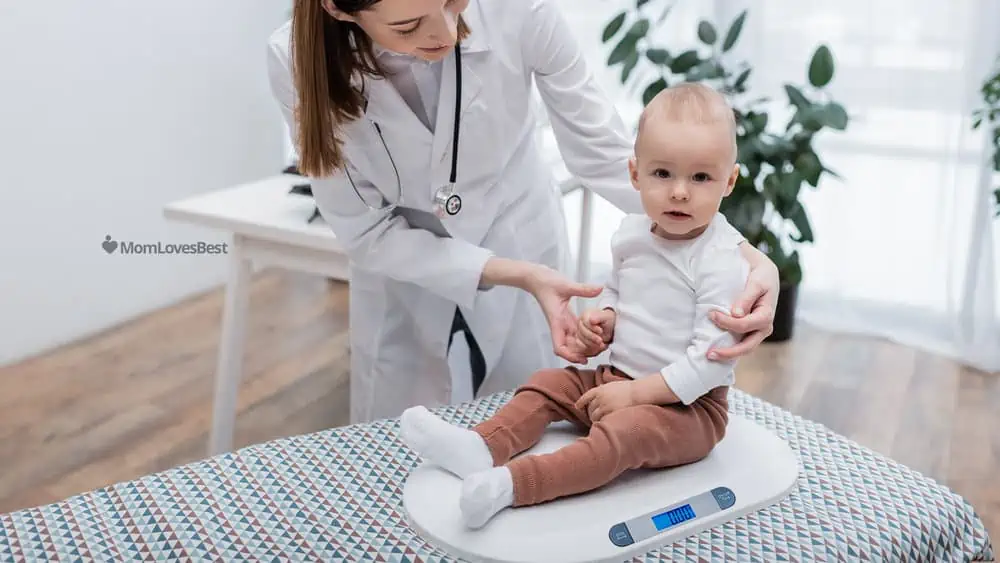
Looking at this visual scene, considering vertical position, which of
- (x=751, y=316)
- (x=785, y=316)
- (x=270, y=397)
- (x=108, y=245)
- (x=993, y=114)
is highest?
(x=993, y=114)

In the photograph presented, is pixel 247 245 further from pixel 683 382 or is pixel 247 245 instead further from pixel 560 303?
pixel 683 382

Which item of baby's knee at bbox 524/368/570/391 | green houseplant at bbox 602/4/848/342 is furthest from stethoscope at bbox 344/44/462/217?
green houseplant at bbox 602/4/848/342

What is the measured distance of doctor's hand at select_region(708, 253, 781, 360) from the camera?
1.12 meters

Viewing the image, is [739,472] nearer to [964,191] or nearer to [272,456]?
[272,456]

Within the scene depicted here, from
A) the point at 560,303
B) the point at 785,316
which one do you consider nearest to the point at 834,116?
the point at 785,316

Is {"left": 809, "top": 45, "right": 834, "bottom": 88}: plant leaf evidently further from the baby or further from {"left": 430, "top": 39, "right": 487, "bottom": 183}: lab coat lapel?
the baby

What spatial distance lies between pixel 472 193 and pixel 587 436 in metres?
0.48

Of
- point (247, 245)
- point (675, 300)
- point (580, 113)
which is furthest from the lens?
point (247, 245)

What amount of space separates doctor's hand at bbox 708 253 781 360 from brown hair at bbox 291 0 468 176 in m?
0.53

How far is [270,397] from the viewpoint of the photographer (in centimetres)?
262

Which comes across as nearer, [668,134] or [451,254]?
[668,134]

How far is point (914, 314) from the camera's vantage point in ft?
9.73

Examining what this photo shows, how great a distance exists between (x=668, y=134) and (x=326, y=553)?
568mm

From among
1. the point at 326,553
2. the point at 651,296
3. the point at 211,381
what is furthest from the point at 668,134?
the point at 211,381
